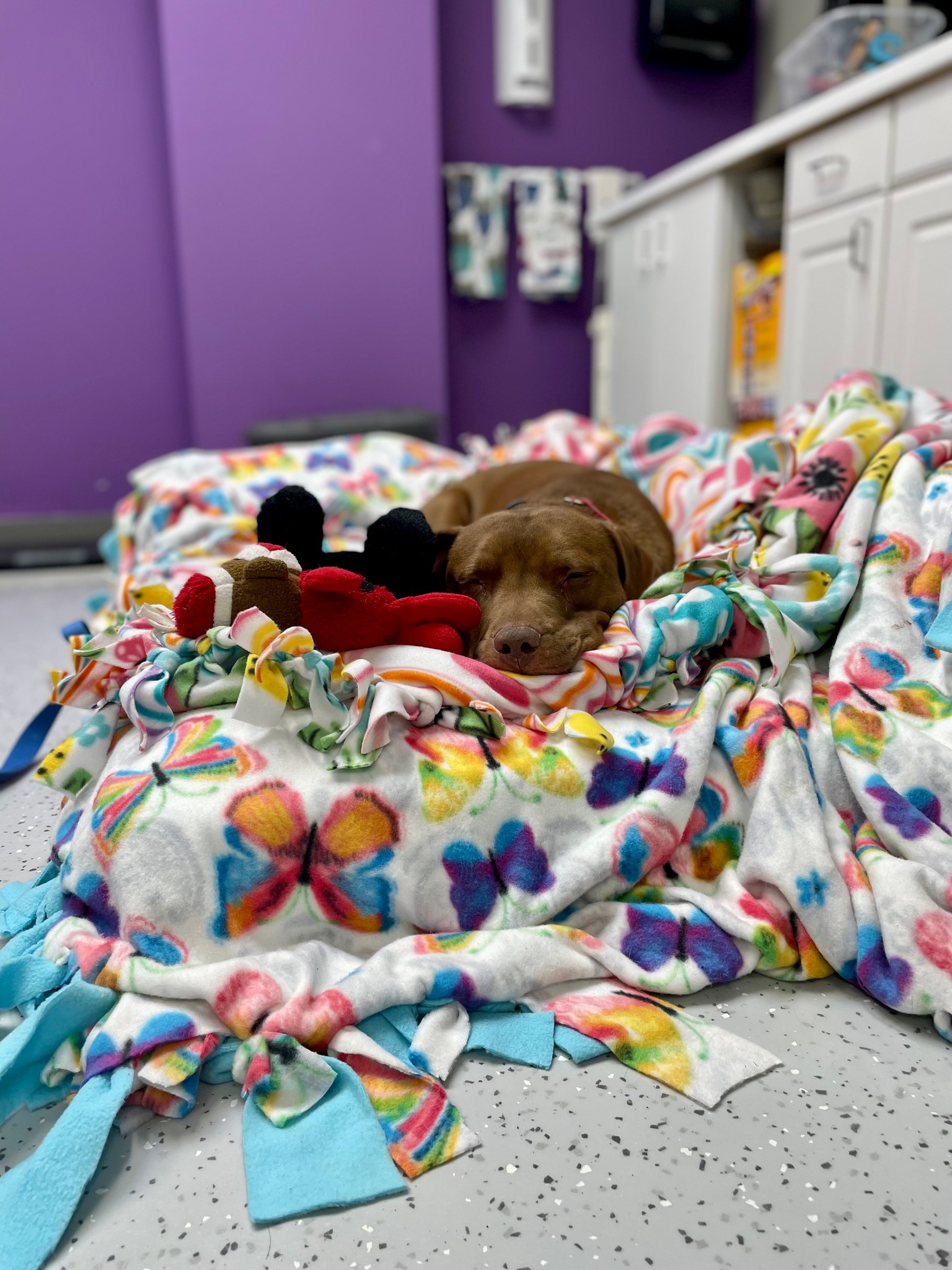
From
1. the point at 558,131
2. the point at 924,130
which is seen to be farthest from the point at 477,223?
the point at 924,130

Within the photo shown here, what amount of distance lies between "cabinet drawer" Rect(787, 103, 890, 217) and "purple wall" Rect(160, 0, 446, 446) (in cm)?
166

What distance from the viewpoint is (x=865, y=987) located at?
0.92m

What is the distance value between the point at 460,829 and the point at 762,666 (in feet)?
1.62

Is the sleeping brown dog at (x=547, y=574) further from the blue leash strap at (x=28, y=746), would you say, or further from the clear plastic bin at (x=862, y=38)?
the clear plastic bin at (x=862, y=38)

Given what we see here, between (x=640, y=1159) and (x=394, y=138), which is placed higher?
(x=394, y=138)

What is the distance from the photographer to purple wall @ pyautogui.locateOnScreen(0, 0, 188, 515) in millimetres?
3682

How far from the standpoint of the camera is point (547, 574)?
4.35 ft

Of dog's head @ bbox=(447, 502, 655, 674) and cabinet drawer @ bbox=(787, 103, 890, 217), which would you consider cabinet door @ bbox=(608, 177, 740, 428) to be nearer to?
cabinet drawer @ bbox=(787, 103, 890, 217)

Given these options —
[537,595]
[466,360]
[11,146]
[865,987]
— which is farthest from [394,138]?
[865,987]

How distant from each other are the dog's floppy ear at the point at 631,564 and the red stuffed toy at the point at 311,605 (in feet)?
1.14

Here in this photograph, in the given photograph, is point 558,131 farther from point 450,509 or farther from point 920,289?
point 450,509

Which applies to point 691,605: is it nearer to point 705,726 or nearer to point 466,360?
point 705,726

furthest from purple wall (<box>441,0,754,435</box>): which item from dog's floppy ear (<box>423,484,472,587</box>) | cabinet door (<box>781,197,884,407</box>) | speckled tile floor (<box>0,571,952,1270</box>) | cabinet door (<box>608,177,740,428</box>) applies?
speckled tile floor (<box>0,571,952,1270</box>)

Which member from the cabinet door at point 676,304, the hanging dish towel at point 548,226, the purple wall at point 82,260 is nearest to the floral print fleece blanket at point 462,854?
the cabinet door at point 676,304
